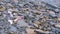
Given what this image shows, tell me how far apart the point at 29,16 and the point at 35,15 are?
0.09m

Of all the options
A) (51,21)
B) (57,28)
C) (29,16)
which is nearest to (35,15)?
(29,16)

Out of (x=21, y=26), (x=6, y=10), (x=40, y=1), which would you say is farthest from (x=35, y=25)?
(x=40, y=1)

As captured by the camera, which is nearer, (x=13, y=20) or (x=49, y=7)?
(x=13, y=20)

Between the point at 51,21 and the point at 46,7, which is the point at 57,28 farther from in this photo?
the point at 46,7

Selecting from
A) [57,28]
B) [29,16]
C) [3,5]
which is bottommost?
[57,28]

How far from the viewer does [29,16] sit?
2105 millimetres

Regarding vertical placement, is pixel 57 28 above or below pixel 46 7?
below

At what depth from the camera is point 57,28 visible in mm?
1907

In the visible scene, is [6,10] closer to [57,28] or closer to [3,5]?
[3,5]

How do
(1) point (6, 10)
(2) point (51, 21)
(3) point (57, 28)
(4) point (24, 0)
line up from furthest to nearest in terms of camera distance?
(4) point (24, 0), (1) point (6, 10), (2) point (51, 21), (3) point (57, 28)

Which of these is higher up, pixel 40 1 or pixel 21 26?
pixel 40 1

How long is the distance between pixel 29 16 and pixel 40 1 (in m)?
0.56

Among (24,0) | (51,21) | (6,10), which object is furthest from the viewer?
(24,0)

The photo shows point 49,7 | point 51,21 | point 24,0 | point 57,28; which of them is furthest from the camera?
point 24,0
